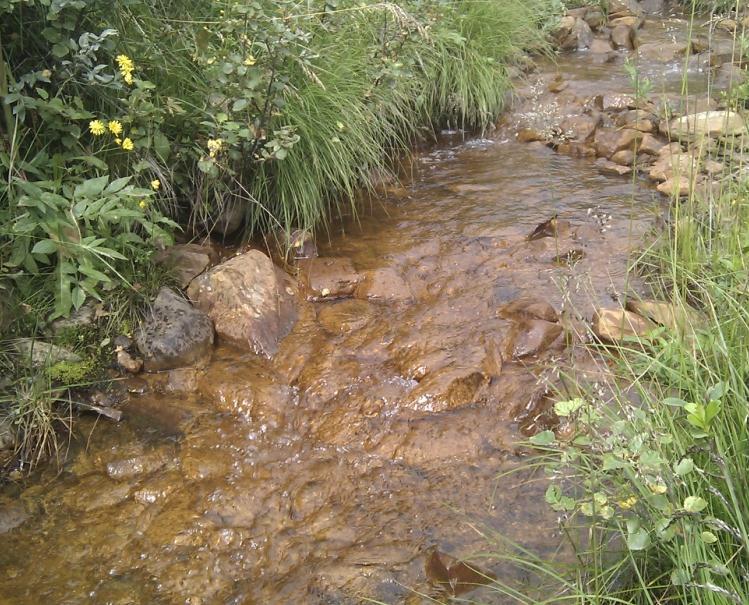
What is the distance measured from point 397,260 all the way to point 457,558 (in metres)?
1.90

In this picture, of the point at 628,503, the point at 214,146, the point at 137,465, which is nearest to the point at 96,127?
the point at 214,146

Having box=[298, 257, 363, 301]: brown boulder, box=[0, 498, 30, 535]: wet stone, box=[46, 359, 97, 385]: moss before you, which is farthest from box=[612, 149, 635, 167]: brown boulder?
box=[0, 498, 30, 535]: wet stone

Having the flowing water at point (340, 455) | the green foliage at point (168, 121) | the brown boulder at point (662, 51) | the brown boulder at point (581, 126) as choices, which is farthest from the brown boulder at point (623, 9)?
the flowing water at point (340, 455)

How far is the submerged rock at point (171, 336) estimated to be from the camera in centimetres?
307

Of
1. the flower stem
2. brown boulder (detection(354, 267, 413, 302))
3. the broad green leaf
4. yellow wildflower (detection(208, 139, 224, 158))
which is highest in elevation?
the flower stem

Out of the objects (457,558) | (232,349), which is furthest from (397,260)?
(457,558)

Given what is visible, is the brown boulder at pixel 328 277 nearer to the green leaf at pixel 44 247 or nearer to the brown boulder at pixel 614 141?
the green leaf at pixel 44 247

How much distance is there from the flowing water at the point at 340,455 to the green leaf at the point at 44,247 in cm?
69

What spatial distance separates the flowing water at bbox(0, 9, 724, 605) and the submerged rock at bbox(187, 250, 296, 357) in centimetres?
8

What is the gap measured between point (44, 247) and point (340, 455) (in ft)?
4.38

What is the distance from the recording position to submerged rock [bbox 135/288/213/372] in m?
3.07

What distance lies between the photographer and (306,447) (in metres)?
2.78

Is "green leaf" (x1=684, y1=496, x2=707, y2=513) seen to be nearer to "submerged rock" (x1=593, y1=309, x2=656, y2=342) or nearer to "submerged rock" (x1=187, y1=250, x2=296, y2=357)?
"submerged rock" (x1=593, y1=309, x2=656, y2=342)

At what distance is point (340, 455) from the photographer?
2738 millimetres
